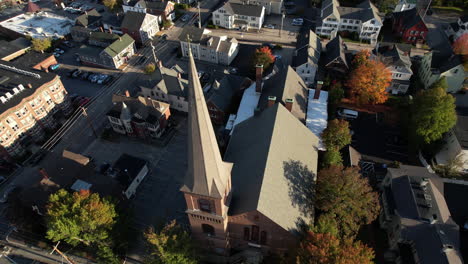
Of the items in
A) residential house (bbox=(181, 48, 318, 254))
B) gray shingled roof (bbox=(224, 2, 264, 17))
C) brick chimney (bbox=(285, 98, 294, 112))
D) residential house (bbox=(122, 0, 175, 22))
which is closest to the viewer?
residential house (bbox=(181, 48, 318, 254))

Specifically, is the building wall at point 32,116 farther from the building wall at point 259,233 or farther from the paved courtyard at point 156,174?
the building wall at point 259,233

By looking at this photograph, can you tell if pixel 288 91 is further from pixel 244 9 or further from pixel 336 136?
pixel 244 9

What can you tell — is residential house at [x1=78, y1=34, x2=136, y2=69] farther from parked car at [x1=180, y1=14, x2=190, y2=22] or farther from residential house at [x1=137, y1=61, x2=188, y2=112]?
parked car at [x1=180, y1=14, x2=190, y2=22]

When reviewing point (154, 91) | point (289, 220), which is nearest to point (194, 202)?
point (289, 220)

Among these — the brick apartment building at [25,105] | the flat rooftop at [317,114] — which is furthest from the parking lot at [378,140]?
the brick apartment building at [25,105]

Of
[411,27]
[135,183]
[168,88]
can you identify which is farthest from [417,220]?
[411,27]

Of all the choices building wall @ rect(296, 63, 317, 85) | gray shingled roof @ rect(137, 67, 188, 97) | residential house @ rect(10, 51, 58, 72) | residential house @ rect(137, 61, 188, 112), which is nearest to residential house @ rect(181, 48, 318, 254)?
residential house @ rect(137, 61, 188, 112)
